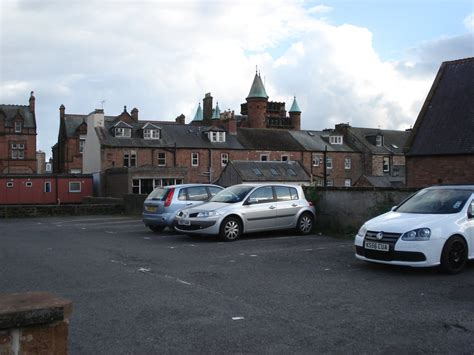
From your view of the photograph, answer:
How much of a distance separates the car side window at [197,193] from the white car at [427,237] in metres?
8.71

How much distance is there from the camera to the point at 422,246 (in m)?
9.45

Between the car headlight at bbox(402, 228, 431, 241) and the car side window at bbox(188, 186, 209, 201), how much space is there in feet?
31.9

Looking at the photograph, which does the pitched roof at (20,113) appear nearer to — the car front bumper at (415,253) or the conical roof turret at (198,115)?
the conical roof turret at (198,115)

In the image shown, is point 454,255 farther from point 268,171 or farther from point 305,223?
point 268,171

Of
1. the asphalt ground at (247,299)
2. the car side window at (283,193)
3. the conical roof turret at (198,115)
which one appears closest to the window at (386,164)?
the conical roof turret at (198,115)

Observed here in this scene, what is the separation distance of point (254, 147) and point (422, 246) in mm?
56210

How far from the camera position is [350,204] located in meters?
16.9

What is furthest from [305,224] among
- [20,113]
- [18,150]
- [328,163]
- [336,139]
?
[20,113]

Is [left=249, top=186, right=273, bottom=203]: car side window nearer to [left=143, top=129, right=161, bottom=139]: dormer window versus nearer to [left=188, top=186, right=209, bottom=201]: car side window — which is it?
[left=188, top=186, right=209, bottom=201]: car side window

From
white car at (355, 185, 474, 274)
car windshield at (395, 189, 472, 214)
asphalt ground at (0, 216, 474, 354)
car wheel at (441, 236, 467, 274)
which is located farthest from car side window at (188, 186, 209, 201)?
car wheel at (441, 236, 467, 274)

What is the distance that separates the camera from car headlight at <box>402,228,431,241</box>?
9.53m

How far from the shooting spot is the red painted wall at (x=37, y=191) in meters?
50.2

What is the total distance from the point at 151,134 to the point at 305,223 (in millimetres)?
46163

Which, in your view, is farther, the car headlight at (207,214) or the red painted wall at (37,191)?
the red painted wall at (37,191)
